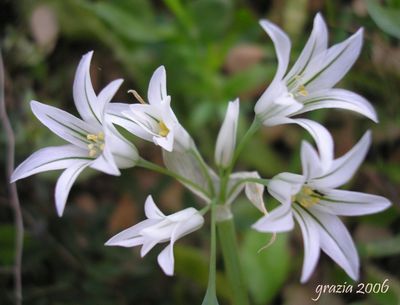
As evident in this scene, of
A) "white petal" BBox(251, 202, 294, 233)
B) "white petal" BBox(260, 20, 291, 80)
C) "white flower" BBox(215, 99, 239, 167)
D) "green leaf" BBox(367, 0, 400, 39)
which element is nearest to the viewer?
"white petal" BBox(251, 202, 294, 233)

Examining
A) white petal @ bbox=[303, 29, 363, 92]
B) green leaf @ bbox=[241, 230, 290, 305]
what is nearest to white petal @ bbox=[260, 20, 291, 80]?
white petal @ bbox=[303, 29, 363, 92]

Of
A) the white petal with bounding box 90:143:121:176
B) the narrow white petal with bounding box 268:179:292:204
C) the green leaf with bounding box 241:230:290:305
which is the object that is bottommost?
the green leaf with bounding box 241:230:290:305

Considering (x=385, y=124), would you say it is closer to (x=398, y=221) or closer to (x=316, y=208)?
(x=398, y=221)

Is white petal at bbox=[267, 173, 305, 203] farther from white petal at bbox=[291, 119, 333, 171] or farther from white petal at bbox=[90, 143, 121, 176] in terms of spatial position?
white petal at bbox=[90, 143, 121, 176]

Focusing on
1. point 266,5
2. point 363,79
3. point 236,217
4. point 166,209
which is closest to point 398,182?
point 363,79

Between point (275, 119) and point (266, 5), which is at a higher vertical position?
point (266, 5)

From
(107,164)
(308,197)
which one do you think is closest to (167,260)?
(107,164)

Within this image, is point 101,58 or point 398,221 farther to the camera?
point 101,58
